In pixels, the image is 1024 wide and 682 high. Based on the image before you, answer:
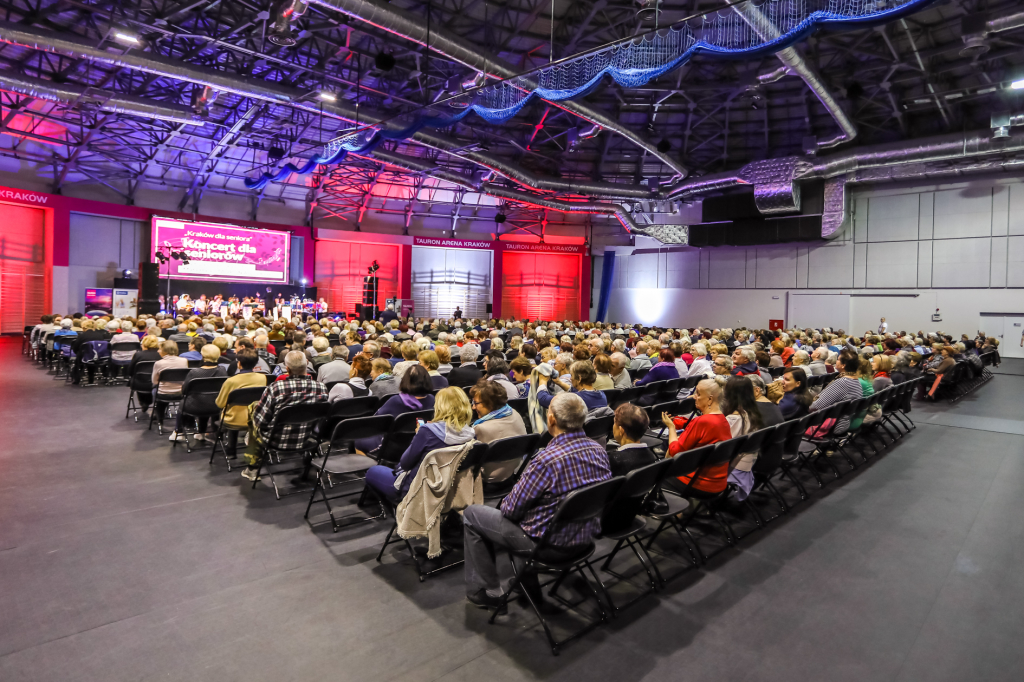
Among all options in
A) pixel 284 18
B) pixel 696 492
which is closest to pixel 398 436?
pixel 696 492

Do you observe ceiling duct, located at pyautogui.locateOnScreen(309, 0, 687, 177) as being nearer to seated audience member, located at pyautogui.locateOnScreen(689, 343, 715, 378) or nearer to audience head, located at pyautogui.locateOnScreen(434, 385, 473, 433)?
seated audience member, located at pyautogui.locateOnScreen(689, 343, 715, 378)

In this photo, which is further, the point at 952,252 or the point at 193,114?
the point at 952,252

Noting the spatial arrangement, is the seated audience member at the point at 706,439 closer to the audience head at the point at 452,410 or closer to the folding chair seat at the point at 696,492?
the folding chair seat at the point at 696,492

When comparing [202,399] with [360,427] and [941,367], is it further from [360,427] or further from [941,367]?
[941,367]

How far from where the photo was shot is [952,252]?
63.6ft

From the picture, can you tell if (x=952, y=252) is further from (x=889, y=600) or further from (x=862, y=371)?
(x=889, y=600)

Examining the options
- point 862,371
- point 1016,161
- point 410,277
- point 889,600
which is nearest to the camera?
point 889,600

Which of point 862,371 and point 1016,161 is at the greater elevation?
point 1016,161

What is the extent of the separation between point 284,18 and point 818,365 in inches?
421

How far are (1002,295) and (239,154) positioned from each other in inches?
1100

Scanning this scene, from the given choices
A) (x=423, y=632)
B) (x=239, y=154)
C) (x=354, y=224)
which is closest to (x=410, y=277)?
(x=354, y=224)

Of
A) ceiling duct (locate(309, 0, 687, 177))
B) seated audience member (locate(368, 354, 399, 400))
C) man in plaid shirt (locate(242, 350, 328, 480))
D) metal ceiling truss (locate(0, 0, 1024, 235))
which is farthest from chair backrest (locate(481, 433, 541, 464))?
ceiling duct (locate(309, 0, 687, 177))

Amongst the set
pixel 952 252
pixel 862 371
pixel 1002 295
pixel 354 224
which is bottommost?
pixel 862 371

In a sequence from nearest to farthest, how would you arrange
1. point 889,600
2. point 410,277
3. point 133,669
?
point 133,669 < point 889,600 < point 410,277
